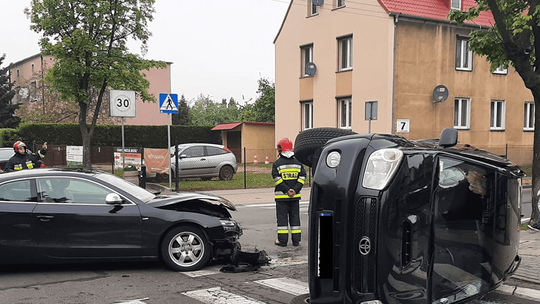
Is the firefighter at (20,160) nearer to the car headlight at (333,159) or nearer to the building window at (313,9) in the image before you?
the car headlight at (333,159)

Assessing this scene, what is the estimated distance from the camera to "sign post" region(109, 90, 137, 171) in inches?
573

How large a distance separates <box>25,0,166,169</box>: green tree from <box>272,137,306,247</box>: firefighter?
13676mm

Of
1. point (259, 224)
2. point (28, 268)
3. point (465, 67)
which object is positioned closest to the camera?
point (28, 268)

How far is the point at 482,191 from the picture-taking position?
12.7 ft

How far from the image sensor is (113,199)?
20.9ft

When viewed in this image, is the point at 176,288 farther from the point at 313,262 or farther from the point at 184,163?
the point at 184,163

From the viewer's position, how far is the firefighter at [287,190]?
26.7 ft

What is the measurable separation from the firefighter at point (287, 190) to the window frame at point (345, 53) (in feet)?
57.9

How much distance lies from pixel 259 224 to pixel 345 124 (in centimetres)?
1595

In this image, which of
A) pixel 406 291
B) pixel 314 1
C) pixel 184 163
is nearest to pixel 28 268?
pixel 406 291

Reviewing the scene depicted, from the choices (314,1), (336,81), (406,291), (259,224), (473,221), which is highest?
(314,1)

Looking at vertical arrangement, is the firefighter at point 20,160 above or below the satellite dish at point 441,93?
below

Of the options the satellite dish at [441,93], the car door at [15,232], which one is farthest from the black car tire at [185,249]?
the satellite dish at [441,93]

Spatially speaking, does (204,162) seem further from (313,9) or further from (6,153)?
(313,9)
